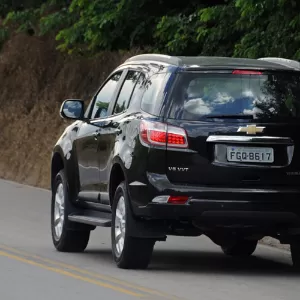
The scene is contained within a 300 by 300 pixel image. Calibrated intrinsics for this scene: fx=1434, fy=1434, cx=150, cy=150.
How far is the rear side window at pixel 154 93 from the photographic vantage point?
492 inches

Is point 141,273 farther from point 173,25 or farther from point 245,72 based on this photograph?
point 173,25

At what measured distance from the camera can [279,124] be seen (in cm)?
1238

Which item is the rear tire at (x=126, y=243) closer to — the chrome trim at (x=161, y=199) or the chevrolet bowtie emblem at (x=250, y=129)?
the chrome trim at (x=161, y=199)

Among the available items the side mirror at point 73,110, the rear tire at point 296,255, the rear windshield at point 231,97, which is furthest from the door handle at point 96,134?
the rear tire at point 296,255

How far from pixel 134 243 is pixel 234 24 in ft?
26.3

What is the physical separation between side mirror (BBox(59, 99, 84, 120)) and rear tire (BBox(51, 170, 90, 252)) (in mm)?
700

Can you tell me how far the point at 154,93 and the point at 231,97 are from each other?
70 centimetres

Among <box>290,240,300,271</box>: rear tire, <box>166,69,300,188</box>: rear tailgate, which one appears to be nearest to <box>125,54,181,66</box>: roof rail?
<box>166,69,300,188</box>: rear tailgate

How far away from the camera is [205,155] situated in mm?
12188

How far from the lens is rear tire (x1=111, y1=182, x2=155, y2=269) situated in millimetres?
12461

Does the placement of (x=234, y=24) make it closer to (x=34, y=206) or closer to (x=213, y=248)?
(x=34, y=206)

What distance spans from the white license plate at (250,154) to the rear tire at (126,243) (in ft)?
3.34

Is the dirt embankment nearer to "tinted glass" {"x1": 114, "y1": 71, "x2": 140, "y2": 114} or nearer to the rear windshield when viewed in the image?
"tinted glass" {"x1": 114, "y1": 71, "x2": 140, "y2": 114}

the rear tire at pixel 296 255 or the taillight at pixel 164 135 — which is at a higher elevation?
the taillight at pixel 164 135
